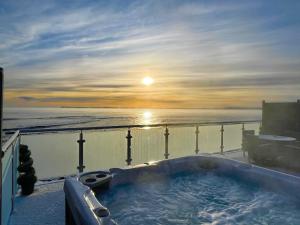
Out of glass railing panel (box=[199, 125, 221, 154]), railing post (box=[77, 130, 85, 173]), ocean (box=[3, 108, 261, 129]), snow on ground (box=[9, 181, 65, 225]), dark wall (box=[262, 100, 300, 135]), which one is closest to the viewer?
snow on ground (box=[9, 181, 65, 225])

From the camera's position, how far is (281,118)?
7.01m

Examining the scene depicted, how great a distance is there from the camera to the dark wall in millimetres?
6698

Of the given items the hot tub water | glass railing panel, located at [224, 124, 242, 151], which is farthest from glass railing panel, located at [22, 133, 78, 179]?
glass railing panel, located at [224, 124, 242, 151]

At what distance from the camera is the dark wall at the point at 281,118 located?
670 cm

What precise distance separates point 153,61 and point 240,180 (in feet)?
13.4

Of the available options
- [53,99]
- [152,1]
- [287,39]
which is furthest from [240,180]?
[53,99]

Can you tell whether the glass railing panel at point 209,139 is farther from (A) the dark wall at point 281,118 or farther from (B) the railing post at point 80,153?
(B) the railing post at point 80,153

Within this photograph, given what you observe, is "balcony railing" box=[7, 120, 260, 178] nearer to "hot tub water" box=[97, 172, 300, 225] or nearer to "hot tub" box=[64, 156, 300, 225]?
"hot tub" box=[64, 156, 300, 225]

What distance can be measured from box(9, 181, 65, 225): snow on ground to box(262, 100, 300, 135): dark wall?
5.71 metres

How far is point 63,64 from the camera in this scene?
738cm

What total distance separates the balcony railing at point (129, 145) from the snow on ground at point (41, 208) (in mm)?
1410

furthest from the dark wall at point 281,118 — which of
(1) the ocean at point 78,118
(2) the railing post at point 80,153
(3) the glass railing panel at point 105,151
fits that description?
(1) the ocean at point 78,118

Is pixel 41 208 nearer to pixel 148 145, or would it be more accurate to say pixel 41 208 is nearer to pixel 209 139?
pixel 148 145

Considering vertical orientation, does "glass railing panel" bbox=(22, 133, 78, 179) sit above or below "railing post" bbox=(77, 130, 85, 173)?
below
